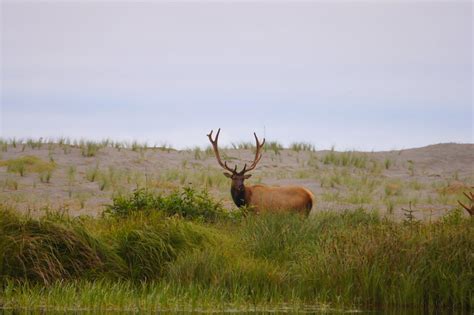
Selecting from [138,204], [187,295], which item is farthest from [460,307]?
[138,204]

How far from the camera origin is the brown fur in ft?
65.8

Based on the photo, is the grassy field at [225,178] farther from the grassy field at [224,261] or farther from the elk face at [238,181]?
the grassy field at [224,261]

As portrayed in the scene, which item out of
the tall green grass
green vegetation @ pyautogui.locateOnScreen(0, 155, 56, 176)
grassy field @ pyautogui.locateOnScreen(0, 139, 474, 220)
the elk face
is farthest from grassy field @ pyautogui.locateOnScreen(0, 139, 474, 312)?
green vegetation @ pyautogui.locateOnScreen(0, 155, 56, 176)

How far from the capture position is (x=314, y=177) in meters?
28.1

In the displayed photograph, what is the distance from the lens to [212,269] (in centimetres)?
1355

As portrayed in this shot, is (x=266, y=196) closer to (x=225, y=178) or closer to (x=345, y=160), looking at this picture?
(x=225, y=178)

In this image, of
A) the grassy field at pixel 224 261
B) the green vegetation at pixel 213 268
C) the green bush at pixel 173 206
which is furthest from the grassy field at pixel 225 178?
the green vegetation at pixel 213 268

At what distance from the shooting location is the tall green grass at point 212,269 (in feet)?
41.5

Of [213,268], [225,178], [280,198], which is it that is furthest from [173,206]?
[225,178]

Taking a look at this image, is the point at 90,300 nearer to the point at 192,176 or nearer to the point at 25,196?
the point at 25,196

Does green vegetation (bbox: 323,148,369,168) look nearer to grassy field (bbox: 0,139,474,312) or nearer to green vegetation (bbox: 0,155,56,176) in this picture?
green vegetation (bbox: 0,155,56,176)

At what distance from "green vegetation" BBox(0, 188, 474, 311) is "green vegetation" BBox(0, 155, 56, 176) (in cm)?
1106

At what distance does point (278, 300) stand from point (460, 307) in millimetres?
2278

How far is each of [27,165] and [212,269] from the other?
44.5 ft
